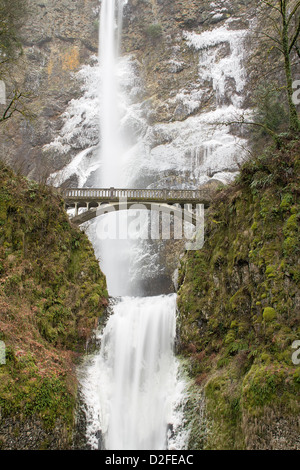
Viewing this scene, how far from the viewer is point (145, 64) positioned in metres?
43.2

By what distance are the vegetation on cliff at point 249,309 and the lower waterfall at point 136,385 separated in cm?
82

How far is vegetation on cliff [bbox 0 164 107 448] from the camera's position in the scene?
9836mm

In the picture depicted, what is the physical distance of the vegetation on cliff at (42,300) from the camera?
9836mm

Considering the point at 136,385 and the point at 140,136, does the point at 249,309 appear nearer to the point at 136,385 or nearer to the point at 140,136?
the point at 136,385

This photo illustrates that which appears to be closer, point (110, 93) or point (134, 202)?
point (134, 202)

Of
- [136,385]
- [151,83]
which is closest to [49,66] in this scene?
[151,83]

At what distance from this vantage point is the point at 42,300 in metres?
13.1

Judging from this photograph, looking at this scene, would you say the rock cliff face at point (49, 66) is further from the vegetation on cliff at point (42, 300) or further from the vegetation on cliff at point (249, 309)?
the vegetation on cliff at point (249, 309)

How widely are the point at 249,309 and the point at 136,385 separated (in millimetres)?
4610

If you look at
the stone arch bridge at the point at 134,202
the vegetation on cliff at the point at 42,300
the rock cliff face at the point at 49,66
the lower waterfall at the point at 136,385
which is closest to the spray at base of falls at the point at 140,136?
the lower waterfall at the point at 136,385

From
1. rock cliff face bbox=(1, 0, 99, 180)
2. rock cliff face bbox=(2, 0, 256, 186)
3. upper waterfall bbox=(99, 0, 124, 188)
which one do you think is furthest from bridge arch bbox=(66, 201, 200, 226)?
rock cliff face bbox=(1, 0, 99, 180)

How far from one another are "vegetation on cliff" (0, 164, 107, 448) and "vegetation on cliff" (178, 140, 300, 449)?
377 cm

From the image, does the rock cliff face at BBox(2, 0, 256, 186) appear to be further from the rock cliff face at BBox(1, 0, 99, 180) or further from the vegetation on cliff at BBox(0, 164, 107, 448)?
the vegetation on cliff at BBox(0, 164, 107, 448)
